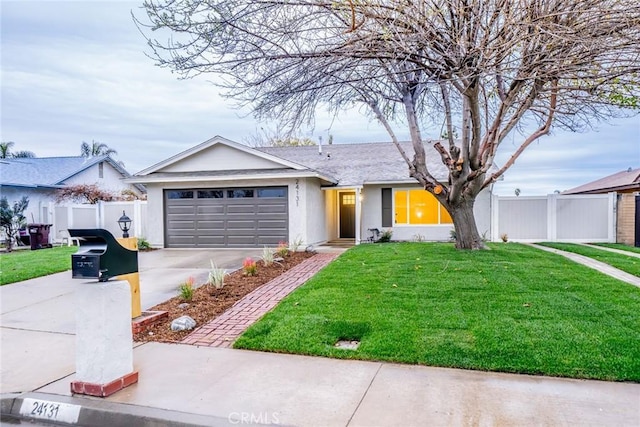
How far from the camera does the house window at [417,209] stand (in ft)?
52.4

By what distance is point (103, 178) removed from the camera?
25500mm

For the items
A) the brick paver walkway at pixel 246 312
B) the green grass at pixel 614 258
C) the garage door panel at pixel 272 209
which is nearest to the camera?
the brick paver walkway at pixel 246 312

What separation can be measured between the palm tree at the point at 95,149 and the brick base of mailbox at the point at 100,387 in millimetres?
36328

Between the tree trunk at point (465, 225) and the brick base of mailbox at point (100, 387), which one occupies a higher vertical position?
the tree trunk at point (465, 225)

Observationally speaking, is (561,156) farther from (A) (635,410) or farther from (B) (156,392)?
(B) (156,392)

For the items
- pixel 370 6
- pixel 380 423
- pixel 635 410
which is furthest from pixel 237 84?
pixel 635 410

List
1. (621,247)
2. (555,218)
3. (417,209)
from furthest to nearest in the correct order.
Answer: (417,209) → (555,218) → (621,247)

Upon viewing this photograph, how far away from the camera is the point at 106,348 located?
367 centimetres

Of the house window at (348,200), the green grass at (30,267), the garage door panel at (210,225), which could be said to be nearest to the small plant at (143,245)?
the garage door panel at (210,225)

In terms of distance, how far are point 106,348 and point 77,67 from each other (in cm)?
1073

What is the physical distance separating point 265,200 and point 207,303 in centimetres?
825

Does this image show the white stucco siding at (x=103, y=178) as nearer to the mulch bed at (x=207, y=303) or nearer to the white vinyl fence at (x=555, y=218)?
the mulch bed at (x=207, y=303)

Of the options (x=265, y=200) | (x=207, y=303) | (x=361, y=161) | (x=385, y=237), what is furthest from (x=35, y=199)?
(x=207, y=303)

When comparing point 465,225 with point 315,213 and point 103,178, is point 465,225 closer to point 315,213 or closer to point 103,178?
point 315,213
